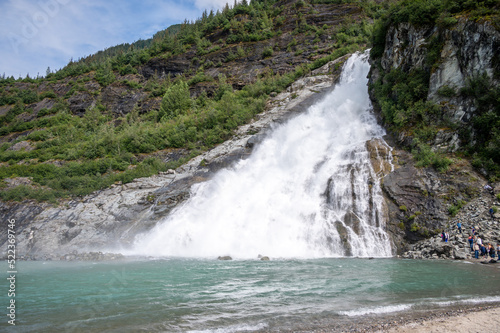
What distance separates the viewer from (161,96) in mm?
60031

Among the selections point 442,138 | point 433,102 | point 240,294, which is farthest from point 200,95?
point 240,294

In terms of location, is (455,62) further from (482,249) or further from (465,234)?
(482,249)

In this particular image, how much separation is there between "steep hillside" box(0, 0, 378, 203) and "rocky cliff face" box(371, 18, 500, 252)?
21.7 meters

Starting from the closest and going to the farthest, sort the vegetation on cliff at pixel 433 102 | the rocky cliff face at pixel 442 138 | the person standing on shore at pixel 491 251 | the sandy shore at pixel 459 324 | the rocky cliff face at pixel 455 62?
the sandy shore at pixel 459 324, the person standing on shore at pixel 491 251, the rocky cliff face at pixel 442 138, the vegetation on cliff at pixel 433 102, the rocky cliff face at pixel 455 62

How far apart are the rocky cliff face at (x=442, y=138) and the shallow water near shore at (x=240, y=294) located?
13.4 feet

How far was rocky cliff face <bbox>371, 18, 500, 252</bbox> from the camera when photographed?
57.7ft

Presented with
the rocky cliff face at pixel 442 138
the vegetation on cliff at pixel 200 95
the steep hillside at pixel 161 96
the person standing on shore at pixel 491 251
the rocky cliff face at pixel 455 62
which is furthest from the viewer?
the steep hillside at pixel 161 96

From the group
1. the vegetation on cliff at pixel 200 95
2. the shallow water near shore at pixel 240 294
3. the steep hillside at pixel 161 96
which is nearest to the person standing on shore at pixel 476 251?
the shallow water near shore at pixel 240 294

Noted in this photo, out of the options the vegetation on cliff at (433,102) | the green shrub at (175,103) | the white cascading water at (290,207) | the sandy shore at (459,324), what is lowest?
the sandy shore at (459,324)

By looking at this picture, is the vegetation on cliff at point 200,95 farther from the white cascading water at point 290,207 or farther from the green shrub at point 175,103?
the white cascading water at point 290,207

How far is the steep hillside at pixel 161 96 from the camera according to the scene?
112ft

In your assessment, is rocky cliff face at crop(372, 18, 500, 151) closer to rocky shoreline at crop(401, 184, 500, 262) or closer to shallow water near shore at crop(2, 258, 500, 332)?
rocky shoreline at crop(401, 184, 500, 262)

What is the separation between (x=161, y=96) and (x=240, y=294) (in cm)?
5734

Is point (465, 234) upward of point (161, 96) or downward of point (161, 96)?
downward
